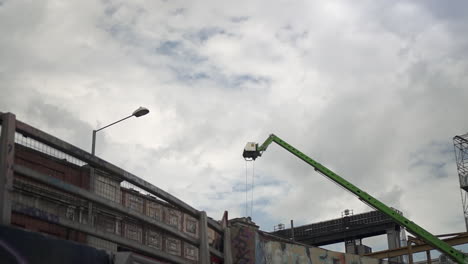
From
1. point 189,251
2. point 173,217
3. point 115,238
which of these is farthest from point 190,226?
point 115,238

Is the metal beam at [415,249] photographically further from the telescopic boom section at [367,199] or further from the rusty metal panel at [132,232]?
the rusty metal panel at [132,232]

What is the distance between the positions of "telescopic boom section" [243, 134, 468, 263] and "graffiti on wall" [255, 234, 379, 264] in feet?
26.5

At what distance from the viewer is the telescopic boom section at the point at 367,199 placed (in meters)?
40.8

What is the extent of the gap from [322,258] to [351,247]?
50.6 metres

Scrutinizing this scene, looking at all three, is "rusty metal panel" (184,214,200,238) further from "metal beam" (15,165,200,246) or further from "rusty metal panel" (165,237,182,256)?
"metal beam" (15,165,200,246)

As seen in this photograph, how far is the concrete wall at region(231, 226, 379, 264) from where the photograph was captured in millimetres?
24438

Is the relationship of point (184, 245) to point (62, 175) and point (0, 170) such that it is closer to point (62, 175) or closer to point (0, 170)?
point (62, 175)

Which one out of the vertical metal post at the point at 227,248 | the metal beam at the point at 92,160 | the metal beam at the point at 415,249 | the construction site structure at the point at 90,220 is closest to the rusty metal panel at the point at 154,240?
the construction site structure at the point at 90,220

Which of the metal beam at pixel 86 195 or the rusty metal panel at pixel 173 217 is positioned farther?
the rusty metal panel at pixel 173 217

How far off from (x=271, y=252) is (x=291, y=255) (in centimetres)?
Result: 230

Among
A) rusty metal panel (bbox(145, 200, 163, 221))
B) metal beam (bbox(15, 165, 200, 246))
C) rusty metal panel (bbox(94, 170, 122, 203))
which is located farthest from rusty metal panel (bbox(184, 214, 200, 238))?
metal beam (bbox(15, 165, 200, 246))

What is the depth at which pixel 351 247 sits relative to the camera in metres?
80.6

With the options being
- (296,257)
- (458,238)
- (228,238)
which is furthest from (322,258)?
(458,238)

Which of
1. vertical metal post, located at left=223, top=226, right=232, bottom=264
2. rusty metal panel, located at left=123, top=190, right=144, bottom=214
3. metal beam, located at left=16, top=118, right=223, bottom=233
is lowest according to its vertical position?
vertical metal post, located at left=223, top=226, right=232, bottom=264
